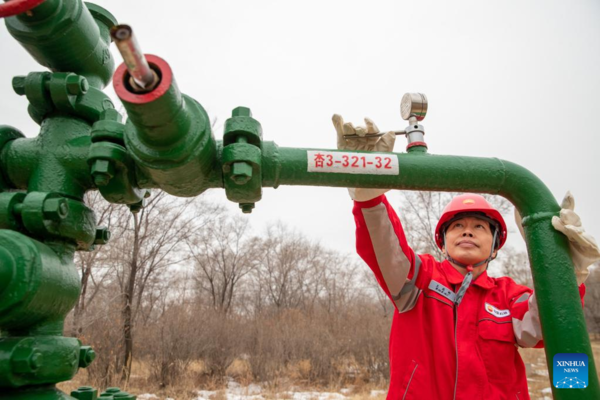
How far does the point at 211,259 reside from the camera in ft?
79.3

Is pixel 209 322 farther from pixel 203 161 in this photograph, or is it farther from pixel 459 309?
pixel 203 161

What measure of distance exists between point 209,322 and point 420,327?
9490mm

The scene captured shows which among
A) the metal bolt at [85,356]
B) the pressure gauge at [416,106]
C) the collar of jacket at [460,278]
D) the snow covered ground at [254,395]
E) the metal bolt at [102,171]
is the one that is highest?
the pressure gauge at [416,106]

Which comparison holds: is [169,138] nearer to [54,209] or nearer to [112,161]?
[112,161]

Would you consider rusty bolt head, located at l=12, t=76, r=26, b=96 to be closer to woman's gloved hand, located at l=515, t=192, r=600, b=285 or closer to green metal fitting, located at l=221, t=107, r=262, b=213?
green metal fitting, located at l=221, t=107, r=262, b=213

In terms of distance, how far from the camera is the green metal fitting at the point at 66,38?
3.43 ft

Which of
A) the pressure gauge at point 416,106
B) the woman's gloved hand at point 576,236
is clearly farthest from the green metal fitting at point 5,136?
the woman's gloved hand at point 576,236

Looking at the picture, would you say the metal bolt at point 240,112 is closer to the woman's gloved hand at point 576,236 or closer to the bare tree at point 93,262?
the woman's gloved hand at point 576,236

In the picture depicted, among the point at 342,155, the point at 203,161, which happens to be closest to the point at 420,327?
the point at 342,155

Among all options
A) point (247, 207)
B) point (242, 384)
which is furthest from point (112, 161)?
point (242, 384)

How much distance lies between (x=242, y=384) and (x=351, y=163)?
10113mm

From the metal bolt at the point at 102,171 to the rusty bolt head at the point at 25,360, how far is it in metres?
0.42

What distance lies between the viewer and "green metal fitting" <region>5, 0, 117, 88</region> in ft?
3.43

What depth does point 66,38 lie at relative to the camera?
1.12 m
